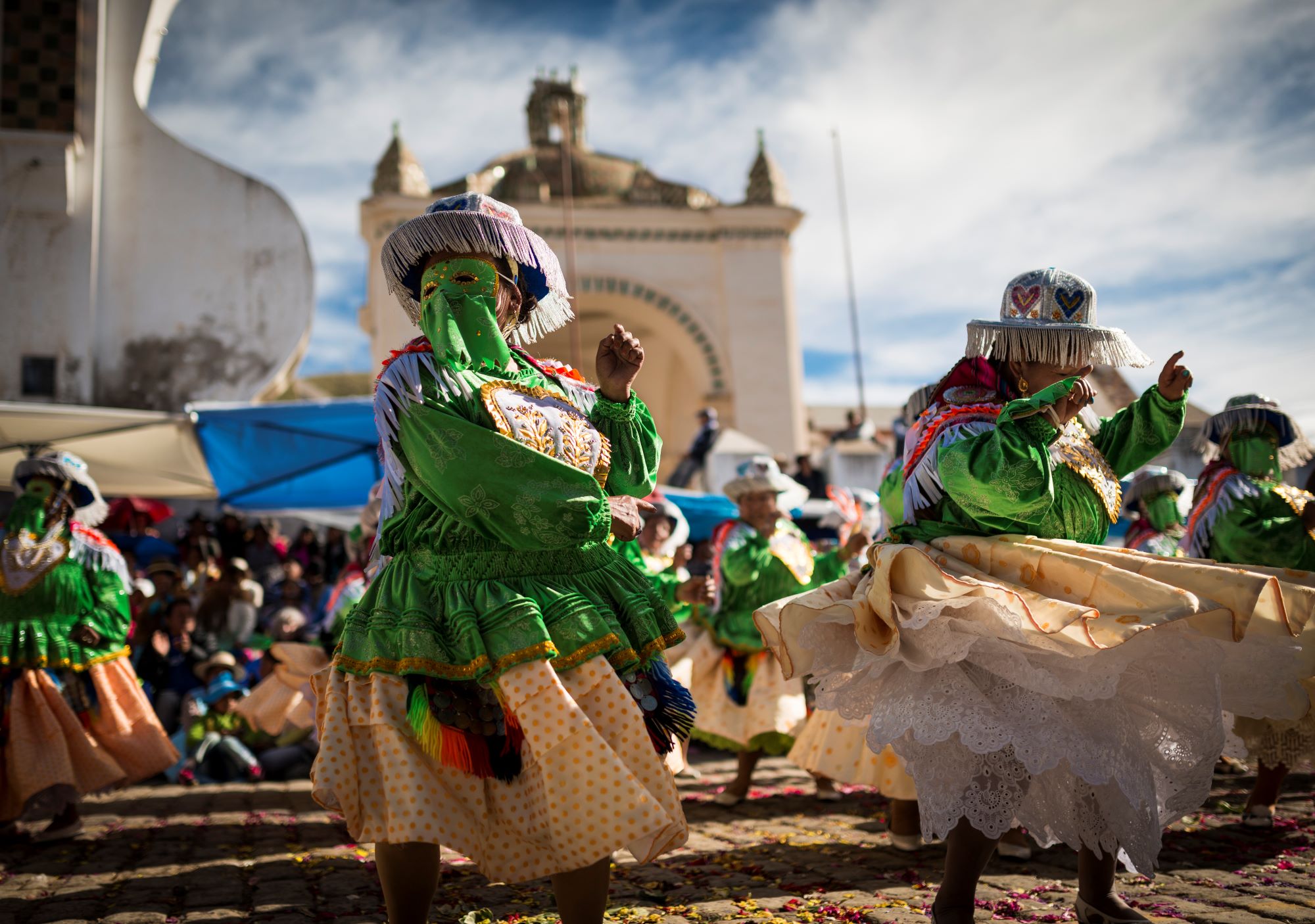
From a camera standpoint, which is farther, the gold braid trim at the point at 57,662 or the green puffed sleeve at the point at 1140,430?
the gold braid trim at the point at 57,662

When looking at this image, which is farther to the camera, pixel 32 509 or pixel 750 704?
pixel 750 704

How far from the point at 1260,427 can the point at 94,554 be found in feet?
20.8

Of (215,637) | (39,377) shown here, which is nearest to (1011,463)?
(215,637)

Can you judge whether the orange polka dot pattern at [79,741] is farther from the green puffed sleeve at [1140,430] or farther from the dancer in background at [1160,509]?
the dancer in background at [1160,509]

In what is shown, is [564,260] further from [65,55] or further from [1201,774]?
[1201,774]

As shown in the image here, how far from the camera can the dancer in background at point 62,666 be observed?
561 cm

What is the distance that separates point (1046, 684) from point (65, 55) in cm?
1374

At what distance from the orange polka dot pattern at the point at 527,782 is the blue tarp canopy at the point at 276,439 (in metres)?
7.02

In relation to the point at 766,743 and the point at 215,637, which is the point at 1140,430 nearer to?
the point at 766,743

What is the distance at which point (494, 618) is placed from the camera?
2721mm

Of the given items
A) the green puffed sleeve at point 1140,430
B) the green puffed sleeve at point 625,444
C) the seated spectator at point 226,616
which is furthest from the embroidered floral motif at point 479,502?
the seated spectator at point 226,616

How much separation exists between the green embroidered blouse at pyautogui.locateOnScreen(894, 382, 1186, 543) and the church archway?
52.8 feet

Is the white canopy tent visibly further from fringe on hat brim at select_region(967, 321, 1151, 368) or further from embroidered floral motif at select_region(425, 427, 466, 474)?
fringe on hat brim at select_region(967, 321, 1151, 368)

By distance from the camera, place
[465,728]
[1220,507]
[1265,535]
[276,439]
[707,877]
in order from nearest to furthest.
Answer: [465,728] < [707,877] < [1265,535] < [1220,507] < [276,439]
